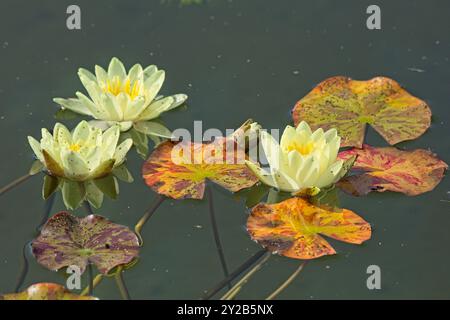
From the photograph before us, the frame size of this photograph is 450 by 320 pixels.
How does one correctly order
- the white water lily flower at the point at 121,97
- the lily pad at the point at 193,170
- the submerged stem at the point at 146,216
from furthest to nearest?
the white water lily flower at the point at 121,97
the lily pad at the point at 193,170
the submerged stem at the point at 146,216

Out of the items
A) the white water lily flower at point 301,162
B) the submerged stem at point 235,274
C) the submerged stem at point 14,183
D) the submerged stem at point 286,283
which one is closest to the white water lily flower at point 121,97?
the submerged stem at point 14,183

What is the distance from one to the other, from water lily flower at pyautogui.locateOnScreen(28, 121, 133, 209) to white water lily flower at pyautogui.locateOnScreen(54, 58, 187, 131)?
0.17 meters

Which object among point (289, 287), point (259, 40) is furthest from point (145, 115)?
point (289, 287)

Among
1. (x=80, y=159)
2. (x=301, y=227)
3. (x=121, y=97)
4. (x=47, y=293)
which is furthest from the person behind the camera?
(x=121, y=97)

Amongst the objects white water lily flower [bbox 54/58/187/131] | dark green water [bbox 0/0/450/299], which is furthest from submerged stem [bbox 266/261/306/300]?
white water lily flower [bbox 54/58/187/131]

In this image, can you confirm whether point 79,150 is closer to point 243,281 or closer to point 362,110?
point 243,281

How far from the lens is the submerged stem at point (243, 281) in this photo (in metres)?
2.63

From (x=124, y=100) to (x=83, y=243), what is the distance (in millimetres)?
662

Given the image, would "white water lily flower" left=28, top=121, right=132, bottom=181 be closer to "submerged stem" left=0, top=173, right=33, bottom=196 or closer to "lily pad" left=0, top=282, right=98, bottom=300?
"submerged stem" left=0, top=173, right=33, bottom=196

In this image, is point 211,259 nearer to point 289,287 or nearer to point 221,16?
point 289,287

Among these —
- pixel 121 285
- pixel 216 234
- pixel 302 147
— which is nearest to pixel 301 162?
pixel 302 147

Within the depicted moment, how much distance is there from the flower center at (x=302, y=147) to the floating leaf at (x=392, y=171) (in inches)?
7.8

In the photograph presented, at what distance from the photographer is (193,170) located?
9.92ft

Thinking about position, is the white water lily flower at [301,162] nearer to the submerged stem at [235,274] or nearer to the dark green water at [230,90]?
the dark green water at [230,90]
